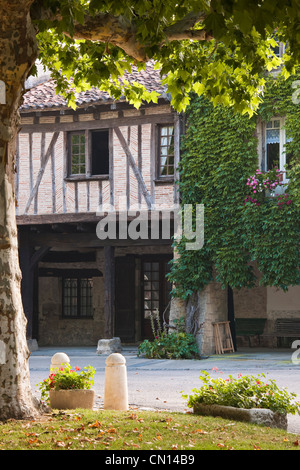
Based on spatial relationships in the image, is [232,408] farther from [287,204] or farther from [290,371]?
[287,204]

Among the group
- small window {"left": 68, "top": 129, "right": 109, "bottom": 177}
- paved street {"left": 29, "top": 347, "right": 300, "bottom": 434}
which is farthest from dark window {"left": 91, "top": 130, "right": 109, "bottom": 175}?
paved street {"left": 29, "top": 347, "right": 300, "bottom": 434}

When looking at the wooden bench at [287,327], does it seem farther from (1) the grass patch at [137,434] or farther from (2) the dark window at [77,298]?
(1) the grass patch at [137,434]

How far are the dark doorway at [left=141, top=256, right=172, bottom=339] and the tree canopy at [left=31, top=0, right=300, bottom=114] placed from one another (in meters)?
11.5

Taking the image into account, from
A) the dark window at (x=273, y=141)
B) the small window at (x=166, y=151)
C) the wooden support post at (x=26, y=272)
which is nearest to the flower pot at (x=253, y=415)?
the dark window at (x=273, y=141)

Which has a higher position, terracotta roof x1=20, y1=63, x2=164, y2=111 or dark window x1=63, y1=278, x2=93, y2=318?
terracotta roof x1=20, y1=63, x2=164, y2=111

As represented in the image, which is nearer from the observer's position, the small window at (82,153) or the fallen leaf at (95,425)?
the fallen leaf at (95,425)

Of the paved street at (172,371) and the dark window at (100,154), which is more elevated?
the dark window at (100,154)

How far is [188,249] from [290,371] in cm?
485

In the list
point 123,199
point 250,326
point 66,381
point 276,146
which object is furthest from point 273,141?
point 66,381

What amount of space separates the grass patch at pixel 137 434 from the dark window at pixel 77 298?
15008 mm

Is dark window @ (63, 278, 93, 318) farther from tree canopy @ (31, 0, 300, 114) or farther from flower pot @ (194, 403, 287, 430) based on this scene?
flower pot @ (194, 403, 287, 430)

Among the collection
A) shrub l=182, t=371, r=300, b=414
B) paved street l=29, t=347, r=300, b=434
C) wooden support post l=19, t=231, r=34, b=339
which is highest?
wooden support post l=19, t=231, r=34, b=339

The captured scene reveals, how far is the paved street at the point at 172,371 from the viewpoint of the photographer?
10023 mm

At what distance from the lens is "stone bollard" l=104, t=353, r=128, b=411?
8352 mm
